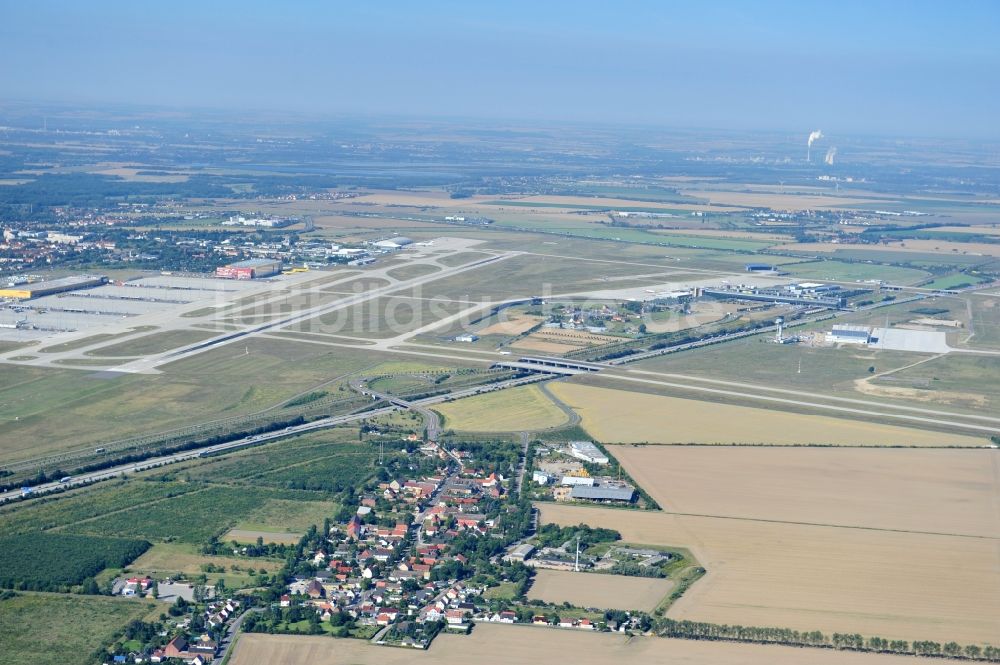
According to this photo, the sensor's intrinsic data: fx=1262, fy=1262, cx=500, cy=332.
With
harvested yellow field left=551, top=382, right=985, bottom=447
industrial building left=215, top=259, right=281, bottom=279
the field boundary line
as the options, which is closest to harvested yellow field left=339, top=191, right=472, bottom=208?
industrial building left=215, top=259, right=281, bottom=279

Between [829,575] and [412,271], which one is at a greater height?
[829,575]

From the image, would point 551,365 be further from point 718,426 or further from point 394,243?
point 394,243

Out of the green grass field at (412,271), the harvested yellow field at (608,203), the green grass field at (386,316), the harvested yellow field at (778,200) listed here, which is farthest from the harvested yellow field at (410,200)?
the green grass field at (386,316)

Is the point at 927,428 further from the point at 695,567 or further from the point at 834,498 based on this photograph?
the point at 695,567

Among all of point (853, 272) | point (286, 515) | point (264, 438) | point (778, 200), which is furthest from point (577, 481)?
point (778, 200)

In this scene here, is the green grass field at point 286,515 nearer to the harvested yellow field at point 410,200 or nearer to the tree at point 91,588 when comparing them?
the tree at point 91,588
